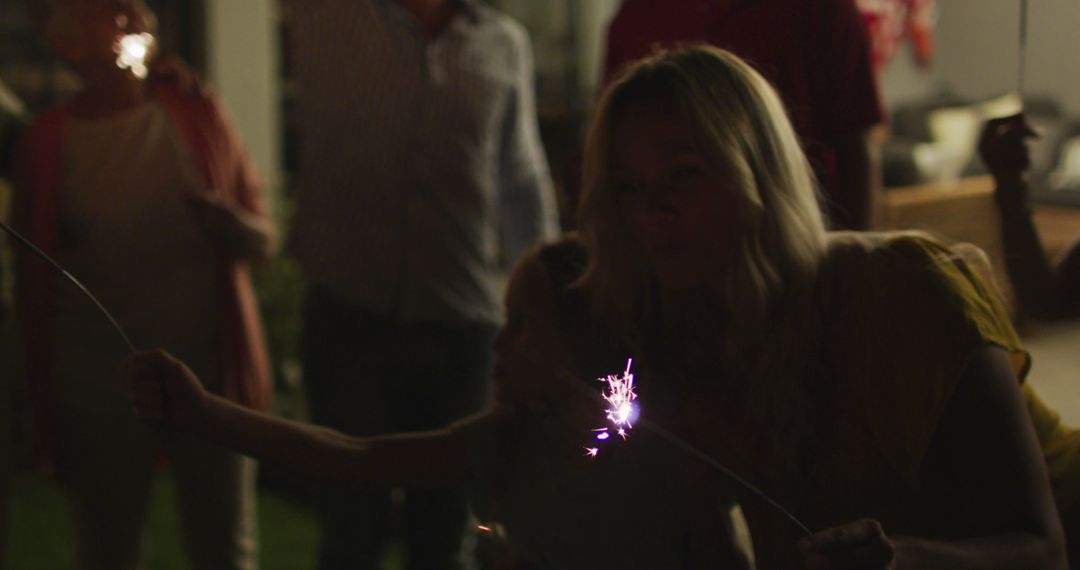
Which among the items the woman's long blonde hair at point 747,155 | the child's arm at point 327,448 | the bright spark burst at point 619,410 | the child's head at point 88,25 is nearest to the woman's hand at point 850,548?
the bright spark burst at point 619,410

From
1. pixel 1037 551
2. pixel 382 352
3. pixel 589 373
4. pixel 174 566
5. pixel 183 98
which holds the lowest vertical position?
pixel 174 566

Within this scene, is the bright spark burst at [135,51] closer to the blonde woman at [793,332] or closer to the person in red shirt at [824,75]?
the person in red shirt at [824,75]

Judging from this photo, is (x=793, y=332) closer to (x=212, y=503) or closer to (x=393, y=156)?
(x=393, y=156)

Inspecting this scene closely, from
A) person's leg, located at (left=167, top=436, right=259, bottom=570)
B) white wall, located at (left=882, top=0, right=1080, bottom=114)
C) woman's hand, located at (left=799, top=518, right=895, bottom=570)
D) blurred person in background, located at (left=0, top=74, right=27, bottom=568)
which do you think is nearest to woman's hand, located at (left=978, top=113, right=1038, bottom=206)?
white wall, located at (left=882, top=0, right=1080, bottom=114)

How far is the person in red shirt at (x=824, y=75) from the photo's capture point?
195 centimetres

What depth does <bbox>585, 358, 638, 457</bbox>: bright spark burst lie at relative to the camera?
4.19 ft

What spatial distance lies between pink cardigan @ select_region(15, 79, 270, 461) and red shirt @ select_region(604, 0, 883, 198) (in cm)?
107

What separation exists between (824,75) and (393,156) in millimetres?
1020

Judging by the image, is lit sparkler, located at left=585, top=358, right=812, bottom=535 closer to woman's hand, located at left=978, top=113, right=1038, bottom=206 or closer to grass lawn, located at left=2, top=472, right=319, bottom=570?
woman's hand, located at left=978, top=113, right=1038, bottom=206

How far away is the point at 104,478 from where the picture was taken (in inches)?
101

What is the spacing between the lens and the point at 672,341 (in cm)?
160

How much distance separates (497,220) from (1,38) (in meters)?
3.49

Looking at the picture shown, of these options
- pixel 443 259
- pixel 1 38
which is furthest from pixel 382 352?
pixel 1 38

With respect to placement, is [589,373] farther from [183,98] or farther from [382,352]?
[183,98]
